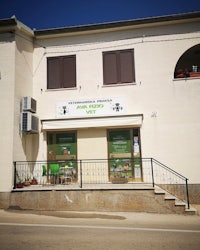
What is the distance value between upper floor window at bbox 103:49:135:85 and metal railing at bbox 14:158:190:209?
379 centimetres

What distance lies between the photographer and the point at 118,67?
426 inches

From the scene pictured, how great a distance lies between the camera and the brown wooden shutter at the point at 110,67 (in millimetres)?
10797

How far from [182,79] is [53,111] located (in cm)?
614

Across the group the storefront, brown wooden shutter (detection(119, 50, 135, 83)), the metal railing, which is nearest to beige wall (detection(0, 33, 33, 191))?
the metal railing

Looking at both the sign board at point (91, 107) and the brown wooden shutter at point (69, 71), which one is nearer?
the sign board at point (91, 107)

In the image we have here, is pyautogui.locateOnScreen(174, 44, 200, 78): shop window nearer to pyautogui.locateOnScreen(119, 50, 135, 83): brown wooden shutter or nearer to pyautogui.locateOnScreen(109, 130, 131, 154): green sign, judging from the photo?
pyautogui.locateOnScreen(119, 50, 135, 83): brown wooden shutter

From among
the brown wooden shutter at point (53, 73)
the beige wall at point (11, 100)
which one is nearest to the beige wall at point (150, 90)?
the brown wooden shutter at point (53, 73)

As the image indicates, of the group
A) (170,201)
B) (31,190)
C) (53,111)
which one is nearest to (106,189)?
(170,201)

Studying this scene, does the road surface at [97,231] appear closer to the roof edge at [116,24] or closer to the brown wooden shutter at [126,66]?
the brown wooden shutter at [126,66]

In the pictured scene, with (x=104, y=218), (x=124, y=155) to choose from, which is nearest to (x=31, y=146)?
(x=124, y=155)

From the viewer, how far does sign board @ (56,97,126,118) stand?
10.5 m

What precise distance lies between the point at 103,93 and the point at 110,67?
4.41ft

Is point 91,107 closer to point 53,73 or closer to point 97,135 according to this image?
point 97,135

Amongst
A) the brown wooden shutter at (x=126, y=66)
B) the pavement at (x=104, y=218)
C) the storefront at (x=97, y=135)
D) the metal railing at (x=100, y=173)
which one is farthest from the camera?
the brown wooden shutter at (x=126, y=66)
